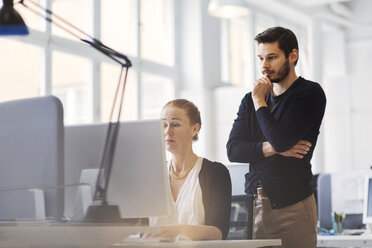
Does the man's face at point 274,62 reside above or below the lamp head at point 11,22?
below

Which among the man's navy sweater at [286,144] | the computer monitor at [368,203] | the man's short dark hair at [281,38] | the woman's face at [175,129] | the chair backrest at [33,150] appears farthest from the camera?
the computer monitor at [368,203]

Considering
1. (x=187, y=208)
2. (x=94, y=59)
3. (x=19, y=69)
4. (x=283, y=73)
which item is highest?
(x=94, y=59)

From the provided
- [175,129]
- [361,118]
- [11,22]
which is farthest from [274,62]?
[361,118]

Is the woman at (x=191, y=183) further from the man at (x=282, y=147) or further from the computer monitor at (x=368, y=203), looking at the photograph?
the computer monitor at (x=368, y=203)

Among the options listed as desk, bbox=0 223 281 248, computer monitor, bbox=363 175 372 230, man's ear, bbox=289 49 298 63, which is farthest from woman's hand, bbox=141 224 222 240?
computer monitor, bbox=363 175 372 230

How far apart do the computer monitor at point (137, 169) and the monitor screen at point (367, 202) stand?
2364mm

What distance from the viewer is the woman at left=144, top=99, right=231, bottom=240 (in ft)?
7.67

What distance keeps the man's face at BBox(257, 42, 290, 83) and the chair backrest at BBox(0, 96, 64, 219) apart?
0.93 m

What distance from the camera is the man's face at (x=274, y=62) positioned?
94.2 inches

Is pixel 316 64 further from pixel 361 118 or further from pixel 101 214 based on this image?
pixel 101 214

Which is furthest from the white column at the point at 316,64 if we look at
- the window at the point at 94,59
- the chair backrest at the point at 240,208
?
the chair backrest at the point at 240,208

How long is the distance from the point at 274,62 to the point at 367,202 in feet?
6.03

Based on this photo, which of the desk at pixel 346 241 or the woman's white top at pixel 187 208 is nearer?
the woman's white top at pixel 187 208

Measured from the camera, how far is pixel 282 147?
2.28 metres
